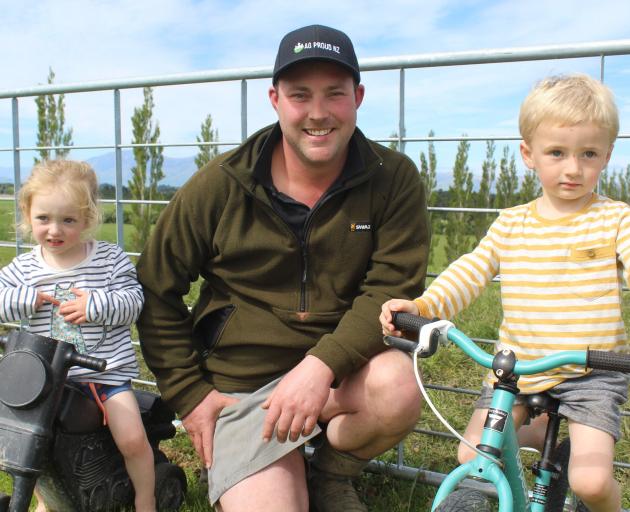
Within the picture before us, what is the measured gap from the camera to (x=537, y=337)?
2.21 m

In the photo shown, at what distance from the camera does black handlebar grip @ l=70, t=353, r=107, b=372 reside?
2.30 metres

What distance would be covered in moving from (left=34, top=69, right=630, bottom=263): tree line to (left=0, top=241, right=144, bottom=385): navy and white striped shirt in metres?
0.55

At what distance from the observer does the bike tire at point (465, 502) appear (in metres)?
1.57

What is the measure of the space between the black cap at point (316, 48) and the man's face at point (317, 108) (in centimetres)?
4

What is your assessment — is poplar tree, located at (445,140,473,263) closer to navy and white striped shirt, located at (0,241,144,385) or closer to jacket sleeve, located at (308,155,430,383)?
jacket sleeve, located at (308,155,430,383)

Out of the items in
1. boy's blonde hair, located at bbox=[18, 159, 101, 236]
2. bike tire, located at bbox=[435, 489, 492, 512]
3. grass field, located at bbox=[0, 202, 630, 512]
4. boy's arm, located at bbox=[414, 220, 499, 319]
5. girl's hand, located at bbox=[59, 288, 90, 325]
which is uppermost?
boy's blonde hair, located at bbox=[18, 159, 101, 236]

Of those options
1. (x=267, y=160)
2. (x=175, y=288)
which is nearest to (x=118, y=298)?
(x=175, y=288)

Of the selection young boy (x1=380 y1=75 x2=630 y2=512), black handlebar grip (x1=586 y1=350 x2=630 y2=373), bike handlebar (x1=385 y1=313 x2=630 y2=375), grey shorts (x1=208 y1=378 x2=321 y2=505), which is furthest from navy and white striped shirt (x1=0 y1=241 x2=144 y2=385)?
black handlebar grip (x1=586 y1=350 x2=630 y2=373)

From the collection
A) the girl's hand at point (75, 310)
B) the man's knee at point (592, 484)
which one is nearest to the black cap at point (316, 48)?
the girl's hand at point (75, 310)

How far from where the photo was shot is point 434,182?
15.5 ft

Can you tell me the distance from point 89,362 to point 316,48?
1325 mm

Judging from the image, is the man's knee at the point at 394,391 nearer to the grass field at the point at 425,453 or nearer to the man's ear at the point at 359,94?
the grass field at the point at 425,453

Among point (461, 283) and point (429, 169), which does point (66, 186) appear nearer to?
point (461, 283)

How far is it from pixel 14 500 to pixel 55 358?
465mm
